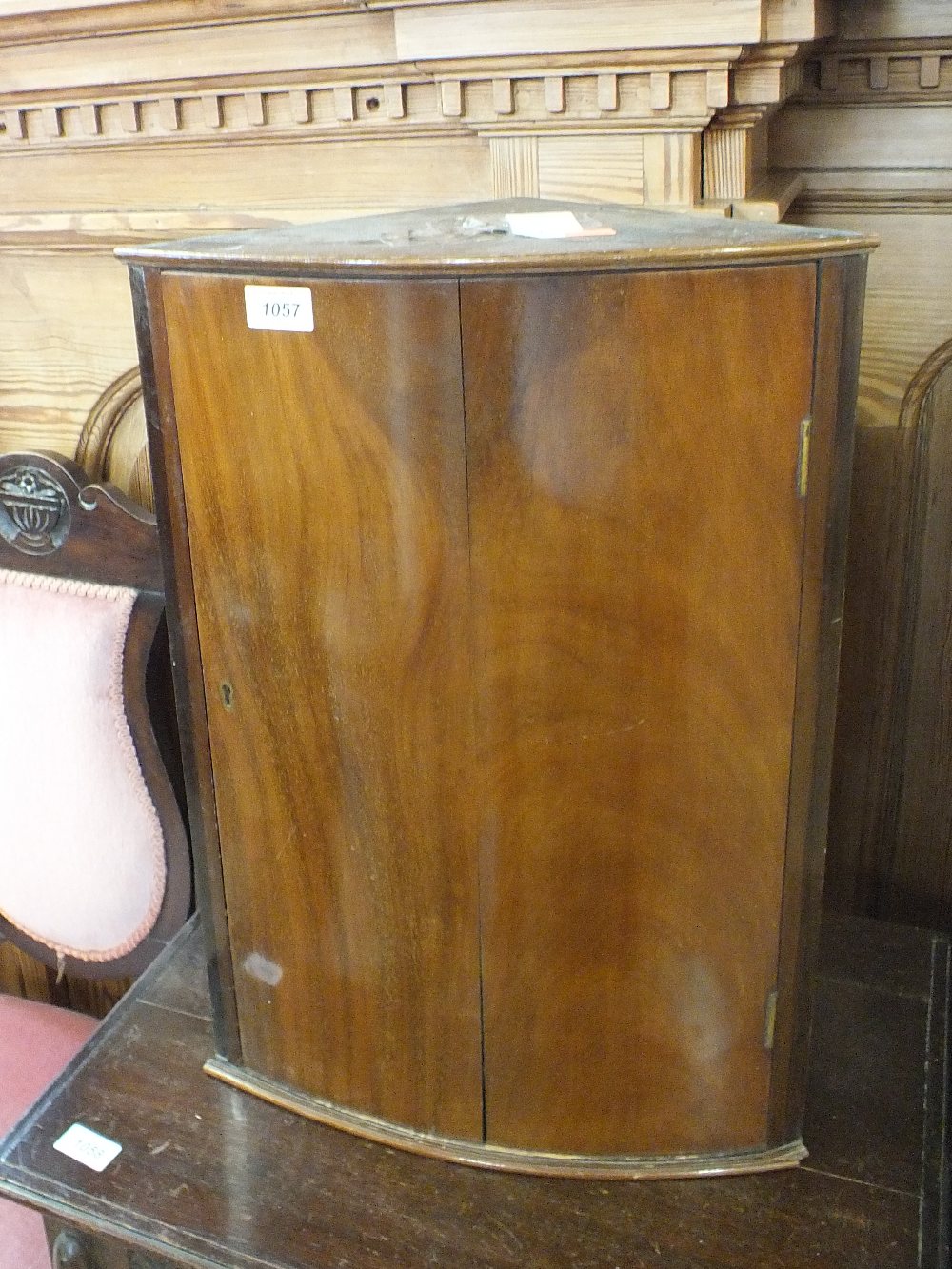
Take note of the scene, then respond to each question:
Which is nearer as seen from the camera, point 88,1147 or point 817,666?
point 817,666

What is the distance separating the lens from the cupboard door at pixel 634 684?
0.68 meters

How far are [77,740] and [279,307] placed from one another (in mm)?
713

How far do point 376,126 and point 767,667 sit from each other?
2.21ft

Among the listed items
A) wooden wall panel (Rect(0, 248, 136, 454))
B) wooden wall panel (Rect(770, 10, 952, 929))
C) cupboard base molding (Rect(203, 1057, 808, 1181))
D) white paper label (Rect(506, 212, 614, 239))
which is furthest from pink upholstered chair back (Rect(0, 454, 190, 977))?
wooden wall panel (Rect(770, 10, 952, 929))

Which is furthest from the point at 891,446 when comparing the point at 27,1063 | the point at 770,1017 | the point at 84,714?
the point at 27,1063

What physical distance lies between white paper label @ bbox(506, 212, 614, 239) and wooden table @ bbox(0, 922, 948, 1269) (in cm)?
68

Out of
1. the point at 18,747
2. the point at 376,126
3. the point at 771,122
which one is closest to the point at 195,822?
the point at 18,747

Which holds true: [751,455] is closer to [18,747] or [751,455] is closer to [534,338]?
[534,338]

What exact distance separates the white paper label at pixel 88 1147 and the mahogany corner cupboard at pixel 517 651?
15 centimetres

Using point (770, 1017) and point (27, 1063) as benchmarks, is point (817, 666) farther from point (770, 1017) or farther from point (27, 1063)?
point (27, 1063)

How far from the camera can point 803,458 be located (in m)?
0.70

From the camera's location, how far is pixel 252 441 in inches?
30.9

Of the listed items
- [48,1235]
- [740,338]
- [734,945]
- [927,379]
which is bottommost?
[48,1235]

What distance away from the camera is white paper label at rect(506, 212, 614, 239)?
2.39ft
